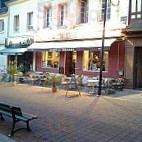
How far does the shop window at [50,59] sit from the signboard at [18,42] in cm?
181

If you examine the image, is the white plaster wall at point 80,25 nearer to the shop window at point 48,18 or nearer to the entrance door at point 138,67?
the shop window at point 48,18

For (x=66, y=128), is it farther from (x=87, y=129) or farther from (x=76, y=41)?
(x=76, y=41)

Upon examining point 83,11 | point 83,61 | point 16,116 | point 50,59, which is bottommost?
point 16,116

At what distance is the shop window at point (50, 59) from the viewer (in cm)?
2070

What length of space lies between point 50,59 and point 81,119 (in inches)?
525

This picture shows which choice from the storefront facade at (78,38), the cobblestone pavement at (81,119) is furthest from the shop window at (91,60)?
the cobblestone pavement at (81,119)

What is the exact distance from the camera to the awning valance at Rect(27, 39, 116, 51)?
1594 cm

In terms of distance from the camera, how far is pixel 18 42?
23812mm

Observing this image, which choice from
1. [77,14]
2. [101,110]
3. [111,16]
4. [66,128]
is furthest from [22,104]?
Answer: [77,14]

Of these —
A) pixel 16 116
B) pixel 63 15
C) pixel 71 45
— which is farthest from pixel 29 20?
pixel 16 116

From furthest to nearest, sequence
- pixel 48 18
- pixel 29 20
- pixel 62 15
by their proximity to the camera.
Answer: pixel 29 20 → pixel 48 18 → pixel 62 15

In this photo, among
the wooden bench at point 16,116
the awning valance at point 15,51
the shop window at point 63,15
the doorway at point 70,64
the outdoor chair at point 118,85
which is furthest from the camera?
the awning valance at point 15,51

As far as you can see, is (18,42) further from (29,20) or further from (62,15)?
(62,15)

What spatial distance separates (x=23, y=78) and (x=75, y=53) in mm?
4002
